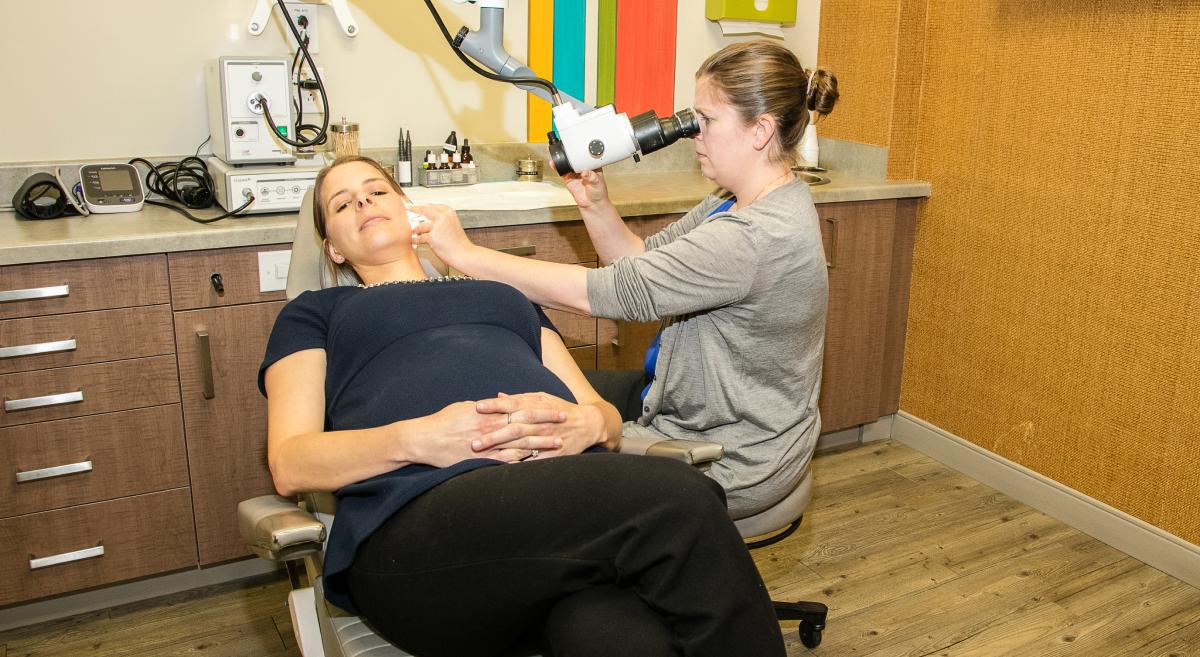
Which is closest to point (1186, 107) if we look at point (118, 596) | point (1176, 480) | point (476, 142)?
point (1176, 480)

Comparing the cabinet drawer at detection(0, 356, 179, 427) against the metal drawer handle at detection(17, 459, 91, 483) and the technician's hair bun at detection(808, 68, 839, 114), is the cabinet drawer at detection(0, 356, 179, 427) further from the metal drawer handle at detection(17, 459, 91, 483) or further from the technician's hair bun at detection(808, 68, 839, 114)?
the technician's hair bun at detection(808, 68, 839, 114)

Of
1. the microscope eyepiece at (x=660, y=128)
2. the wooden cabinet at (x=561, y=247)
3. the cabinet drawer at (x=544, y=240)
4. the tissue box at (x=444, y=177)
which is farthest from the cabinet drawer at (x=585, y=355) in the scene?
the microscope eyepiece at (x=660, y=128)

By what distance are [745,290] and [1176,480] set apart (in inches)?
57.7

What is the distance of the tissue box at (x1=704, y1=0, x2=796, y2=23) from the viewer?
3.16 metres

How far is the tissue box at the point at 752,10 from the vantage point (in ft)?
10.4

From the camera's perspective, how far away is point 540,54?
2945 millimetres

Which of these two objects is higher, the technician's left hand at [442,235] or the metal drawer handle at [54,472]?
the technician's left hand at [442,235]

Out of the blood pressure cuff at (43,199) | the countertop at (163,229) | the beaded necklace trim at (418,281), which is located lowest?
the beaded necklace trim at (418,281)

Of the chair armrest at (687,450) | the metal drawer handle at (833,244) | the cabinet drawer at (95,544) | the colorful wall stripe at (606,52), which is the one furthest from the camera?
the colorful wall stripe at (606,52)

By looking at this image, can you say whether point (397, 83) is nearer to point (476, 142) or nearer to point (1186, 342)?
point (476, 142)

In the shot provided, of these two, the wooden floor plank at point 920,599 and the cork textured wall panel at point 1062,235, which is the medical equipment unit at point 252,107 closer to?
the wooden floor plank at point 920,599

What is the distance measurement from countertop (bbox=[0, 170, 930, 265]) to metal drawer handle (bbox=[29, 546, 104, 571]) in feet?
Answer: 2.12

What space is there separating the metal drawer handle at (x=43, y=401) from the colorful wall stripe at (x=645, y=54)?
5.78 feet

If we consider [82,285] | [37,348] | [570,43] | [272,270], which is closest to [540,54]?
[570,43]
